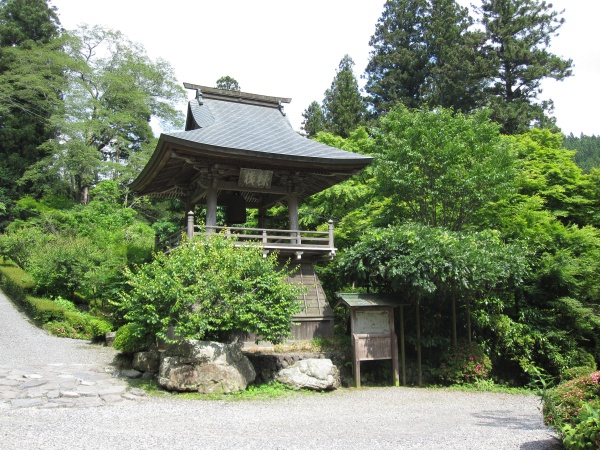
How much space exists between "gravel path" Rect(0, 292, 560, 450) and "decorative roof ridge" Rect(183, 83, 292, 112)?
10017 millimetres

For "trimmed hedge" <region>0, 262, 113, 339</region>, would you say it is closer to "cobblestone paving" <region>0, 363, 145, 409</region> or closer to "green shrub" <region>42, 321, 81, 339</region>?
"green shrub" <region>42, 321, 81, 339</region>

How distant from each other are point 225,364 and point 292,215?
581cm

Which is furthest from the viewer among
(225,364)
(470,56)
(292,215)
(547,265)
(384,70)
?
(384,70)

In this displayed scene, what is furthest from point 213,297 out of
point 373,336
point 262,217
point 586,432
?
point 262,217

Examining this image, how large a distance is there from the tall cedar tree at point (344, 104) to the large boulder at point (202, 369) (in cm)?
2222

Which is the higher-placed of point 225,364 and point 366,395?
point 225,364

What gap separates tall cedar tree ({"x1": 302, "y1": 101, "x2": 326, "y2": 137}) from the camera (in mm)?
32250

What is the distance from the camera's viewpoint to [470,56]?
90.4ft

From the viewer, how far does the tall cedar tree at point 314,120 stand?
106 feet

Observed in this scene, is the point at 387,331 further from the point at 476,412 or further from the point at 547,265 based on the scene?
the point at 547,265

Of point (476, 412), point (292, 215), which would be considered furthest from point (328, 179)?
point (476, 412)

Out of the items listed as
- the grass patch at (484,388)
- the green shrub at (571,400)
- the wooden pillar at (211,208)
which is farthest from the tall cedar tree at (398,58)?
the green shrub at (571,400)

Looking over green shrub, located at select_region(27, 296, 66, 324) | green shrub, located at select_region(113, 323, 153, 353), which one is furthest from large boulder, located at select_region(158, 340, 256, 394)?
green shrub, located at select_region(27, 296, 66, 324)

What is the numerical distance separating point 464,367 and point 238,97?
11.4 meters
